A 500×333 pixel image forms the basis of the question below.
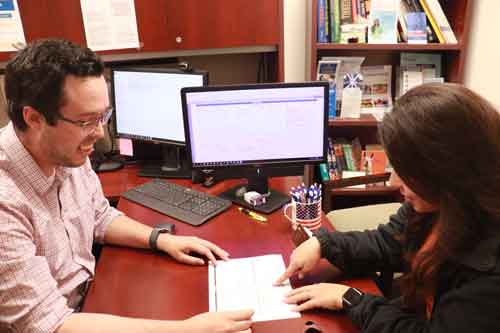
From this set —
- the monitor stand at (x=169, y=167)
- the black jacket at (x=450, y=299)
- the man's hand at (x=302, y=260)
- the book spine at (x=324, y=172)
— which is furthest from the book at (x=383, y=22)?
the man's hand at (x=302, y=260)

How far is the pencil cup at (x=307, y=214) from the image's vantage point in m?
1.50

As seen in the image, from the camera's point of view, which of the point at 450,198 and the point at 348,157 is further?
the point at 348,157

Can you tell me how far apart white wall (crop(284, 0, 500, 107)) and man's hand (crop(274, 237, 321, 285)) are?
4.25ft

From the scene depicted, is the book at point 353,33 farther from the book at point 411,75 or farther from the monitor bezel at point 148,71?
the monitor bezel at point 148,71

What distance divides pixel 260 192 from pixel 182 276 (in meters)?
0.56

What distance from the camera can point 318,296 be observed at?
1.12 meters

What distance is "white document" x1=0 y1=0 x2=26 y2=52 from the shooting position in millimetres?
1815

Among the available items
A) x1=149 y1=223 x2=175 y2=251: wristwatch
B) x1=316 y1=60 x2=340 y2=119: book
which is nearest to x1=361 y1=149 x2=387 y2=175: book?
x1=316 y1=60 x2=340 y2=119: book

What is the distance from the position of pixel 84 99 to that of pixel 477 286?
41.3 inches

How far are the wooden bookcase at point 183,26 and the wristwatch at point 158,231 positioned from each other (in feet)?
2.98

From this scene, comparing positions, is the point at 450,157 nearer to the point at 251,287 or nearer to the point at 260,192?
the point at 251,287

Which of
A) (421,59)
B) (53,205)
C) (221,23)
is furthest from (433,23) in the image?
(53,205)

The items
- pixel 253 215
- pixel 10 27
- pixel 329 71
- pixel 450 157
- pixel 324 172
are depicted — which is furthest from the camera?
pixel 324 172

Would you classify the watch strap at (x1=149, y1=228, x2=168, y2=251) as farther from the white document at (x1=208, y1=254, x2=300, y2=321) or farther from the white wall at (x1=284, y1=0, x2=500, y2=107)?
the white wall at (x1=284, y1=0, x2=500, y2=107)
